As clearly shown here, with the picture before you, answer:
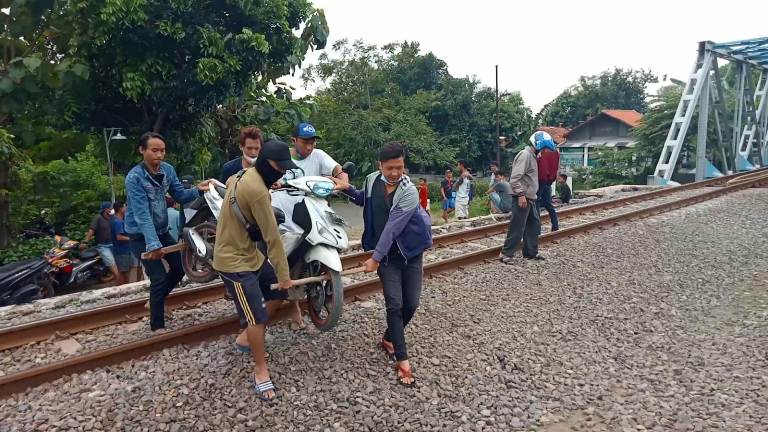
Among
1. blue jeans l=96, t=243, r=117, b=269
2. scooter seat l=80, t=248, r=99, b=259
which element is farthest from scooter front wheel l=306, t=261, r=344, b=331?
scooter seat l=80, t=248, r=99, b=259

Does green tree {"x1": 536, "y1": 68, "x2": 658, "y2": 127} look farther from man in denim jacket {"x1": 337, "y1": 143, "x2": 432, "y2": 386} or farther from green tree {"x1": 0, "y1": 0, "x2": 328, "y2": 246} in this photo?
man in denim jacket {"x1": 337, "y1": 143, "x2": 432, "y2": 386}

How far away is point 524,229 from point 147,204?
4783 mm

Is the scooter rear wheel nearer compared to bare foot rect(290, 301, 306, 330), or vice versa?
bare foot rect(290, 301, 306, 330)

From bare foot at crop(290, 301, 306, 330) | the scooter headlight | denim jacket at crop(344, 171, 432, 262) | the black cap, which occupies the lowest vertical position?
bare foot at crop(290, 301, 306, 330)

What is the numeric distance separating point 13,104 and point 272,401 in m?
6.01

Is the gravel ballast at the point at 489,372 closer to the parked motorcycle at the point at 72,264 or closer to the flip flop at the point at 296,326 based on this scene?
the flip flop at the point at 296,326

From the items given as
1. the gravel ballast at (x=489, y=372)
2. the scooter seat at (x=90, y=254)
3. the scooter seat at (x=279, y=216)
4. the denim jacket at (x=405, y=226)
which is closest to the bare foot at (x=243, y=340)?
the gravel ballast at (x=489, y=372)

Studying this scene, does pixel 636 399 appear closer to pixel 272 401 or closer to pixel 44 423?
pixel 272 401

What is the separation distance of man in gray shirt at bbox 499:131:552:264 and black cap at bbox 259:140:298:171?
14.0 feet

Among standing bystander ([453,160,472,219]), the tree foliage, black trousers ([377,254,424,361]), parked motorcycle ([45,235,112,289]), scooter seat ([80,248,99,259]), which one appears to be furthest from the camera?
the tree foliage

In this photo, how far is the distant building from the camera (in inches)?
1433

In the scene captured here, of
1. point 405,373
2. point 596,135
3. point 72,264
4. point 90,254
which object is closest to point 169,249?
point 405,373

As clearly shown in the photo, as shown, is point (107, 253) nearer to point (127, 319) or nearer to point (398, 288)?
point (127, 319)

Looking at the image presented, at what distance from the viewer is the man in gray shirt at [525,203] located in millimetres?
7109
